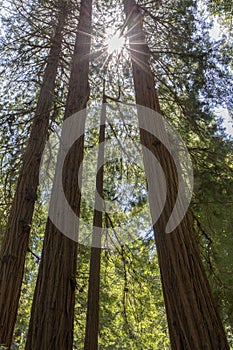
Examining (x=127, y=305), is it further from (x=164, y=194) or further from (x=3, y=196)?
(x=164, y=194)

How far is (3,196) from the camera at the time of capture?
237 inches

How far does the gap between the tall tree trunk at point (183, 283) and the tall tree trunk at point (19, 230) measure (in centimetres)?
192

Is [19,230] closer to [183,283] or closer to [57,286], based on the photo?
[57,286]

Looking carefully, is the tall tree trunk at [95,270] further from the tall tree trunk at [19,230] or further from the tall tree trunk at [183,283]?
the tall tree trunk at [183,283]

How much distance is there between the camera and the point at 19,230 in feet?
13.0

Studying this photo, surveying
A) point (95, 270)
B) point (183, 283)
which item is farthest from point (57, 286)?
point (95, 270)

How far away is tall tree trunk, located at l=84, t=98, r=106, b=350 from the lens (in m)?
4.55

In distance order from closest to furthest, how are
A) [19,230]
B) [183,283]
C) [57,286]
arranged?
[183,283]
[57,286]
[19,230]

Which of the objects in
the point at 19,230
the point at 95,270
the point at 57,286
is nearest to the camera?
the point at 57,286

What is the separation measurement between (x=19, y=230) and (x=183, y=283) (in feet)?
8.13

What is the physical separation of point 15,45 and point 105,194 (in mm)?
3236

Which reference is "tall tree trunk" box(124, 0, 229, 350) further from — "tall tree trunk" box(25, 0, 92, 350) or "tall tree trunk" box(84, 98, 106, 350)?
"tall tree trunk" box(84, 98, 106, 350)

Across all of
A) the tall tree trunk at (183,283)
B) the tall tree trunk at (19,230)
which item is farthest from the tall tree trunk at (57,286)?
the tall tree trunk at (183,283)

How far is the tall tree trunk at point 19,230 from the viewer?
349cm
